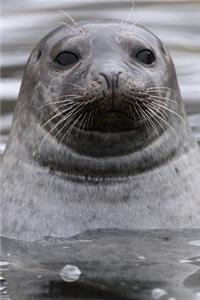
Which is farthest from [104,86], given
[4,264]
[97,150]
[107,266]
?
[4,264]

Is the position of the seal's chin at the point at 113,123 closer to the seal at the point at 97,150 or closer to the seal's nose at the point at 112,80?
the seal at the point at 97,150

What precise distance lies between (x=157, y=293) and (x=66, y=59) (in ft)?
5.17

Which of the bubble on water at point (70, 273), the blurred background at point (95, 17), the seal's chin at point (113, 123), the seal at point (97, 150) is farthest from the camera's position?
the blurred background at point (95, 17)

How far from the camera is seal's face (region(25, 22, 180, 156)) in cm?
774

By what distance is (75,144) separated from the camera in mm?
8078

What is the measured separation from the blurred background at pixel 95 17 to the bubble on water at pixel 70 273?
Answer: 345 centimetres

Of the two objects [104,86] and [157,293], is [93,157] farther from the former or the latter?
[157,293]

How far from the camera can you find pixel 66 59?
26.8 feet

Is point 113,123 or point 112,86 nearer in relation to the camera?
point 112,86

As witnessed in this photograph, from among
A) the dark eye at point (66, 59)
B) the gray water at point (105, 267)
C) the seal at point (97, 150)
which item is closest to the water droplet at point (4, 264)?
the gray water at point (105, 267)

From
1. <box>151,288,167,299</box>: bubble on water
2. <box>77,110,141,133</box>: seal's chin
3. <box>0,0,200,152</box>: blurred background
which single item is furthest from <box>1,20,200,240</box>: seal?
<box>0,0,200,152</box>: blurred background

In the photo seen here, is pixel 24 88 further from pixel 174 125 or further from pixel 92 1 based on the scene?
pixel 92 1

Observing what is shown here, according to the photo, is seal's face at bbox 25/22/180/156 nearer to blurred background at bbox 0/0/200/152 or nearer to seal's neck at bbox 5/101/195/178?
seal's neck at bbox 5/101/195/178

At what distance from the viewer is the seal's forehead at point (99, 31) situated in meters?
8.17
